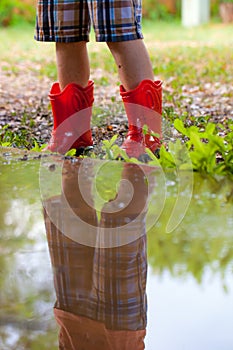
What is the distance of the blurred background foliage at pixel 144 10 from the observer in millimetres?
13164

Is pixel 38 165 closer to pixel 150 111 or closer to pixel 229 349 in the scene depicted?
pixel 150 111

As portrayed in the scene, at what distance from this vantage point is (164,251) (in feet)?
5.24

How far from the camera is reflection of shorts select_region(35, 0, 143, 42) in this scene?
2557mm

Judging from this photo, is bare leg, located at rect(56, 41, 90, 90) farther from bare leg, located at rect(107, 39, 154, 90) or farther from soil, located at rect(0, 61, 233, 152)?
soil, located at rect(0, 61, 233, 152)

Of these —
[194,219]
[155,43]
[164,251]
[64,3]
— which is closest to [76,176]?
[194,219]

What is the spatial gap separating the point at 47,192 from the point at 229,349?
3.27 feet

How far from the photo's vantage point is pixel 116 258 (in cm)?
155

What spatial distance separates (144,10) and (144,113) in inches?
485

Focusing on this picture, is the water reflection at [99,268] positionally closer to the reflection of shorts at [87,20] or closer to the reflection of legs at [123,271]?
the reflection of legs at [123,271]

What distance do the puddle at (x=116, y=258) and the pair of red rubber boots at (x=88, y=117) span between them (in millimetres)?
354

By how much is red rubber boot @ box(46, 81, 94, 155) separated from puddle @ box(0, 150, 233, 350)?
0.49 meters

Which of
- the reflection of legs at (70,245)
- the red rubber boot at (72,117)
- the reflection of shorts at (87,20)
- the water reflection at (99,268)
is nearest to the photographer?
the water reflection at (99,268)

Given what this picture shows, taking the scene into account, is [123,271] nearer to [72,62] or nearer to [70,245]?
[70,245]

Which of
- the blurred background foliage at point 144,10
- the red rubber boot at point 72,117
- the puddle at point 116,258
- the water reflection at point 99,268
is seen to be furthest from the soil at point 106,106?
the blurred background foliage at point 144,10
